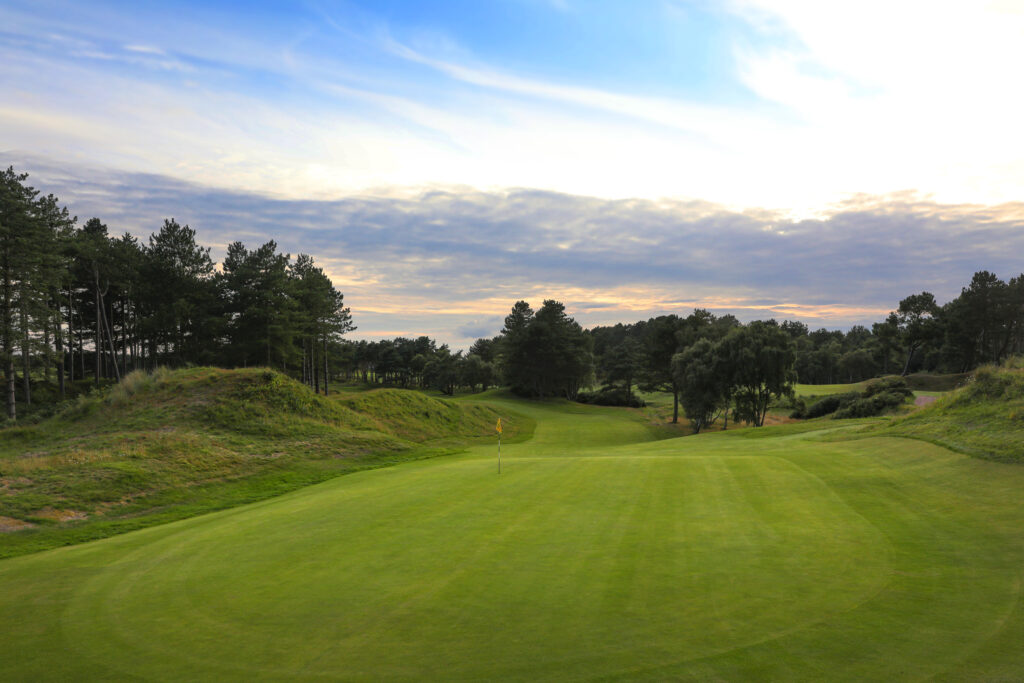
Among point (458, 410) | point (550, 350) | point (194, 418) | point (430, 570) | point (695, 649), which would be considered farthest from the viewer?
point (550, 350)

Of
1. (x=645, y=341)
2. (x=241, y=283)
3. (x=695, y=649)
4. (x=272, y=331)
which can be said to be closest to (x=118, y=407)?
(x=272, y=331)

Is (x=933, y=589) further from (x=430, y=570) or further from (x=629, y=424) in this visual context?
(x=629, y=424)

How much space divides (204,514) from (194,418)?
1451 cm

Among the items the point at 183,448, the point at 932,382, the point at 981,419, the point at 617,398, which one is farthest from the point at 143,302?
the point at 932,382

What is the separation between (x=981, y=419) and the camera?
54.5 ft

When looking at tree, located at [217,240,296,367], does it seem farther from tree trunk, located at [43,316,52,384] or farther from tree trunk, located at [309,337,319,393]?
tree trunk, located at [43,316,52,384]

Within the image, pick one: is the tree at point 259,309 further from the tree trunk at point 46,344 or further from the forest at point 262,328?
the tree trunk at point 46,344

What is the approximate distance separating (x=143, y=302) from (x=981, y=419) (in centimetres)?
6712

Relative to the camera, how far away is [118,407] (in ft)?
107

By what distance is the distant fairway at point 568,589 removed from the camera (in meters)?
5.48

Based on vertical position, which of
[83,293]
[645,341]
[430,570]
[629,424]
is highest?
[83,293]

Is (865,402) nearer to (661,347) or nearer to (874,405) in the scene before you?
(874,405)

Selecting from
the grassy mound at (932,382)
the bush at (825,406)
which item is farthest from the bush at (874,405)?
the grassy mound at (932,382)

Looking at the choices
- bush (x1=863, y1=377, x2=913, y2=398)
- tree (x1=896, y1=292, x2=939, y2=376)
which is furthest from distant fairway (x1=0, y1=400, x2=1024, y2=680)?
tree (x1=896, y1=292, x2=939, y2=376)
